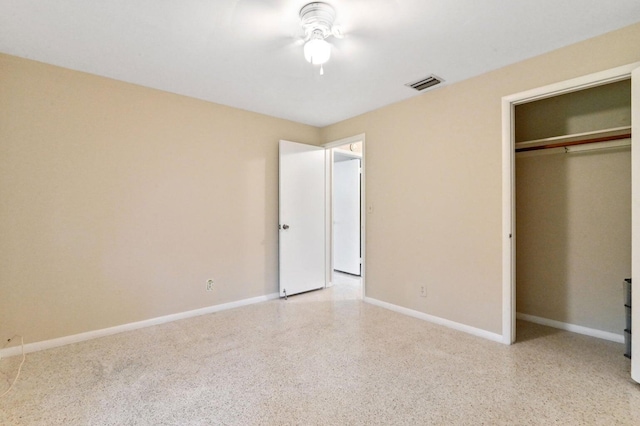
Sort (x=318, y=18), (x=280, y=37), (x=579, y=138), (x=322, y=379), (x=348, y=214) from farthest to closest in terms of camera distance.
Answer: (x=348, y=214)
(x=579, y=138)
(x=280, y=37)
(x=322, y=379)
(x=318, y=18)

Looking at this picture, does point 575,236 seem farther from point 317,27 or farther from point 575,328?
point 317,27

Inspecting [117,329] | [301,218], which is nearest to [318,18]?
[301,218]

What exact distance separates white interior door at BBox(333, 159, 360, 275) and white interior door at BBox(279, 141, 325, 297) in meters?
1.08

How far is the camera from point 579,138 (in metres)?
2.68

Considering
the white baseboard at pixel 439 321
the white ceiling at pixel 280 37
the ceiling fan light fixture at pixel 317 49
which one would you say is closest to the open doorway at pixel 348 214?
the white baseboard at pixel 439 321

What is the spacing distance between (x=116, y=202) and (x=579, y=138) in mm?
4366

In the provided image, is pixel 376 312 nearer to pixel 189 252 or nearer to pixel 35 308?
pixel 189 252

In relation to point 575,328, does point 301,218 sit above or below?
above

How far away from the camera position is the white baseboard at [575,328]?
8.64 feet

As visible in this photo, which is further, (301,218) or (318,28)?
(301,218)

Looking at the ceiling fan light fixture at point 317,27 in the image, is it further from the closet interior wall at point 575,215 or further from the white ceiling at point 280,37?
the closet interior wall at point 575,215

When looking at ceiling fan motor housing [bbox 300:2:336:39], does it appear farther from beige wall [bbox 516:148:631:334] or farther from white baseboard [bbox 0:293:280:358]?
white baseboard [bbox 0:293:280:358]

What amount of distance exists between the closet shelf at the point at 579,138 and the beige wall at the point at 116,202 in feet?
10.1

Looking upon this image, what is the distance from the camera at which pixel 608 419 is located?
64.5 inches
